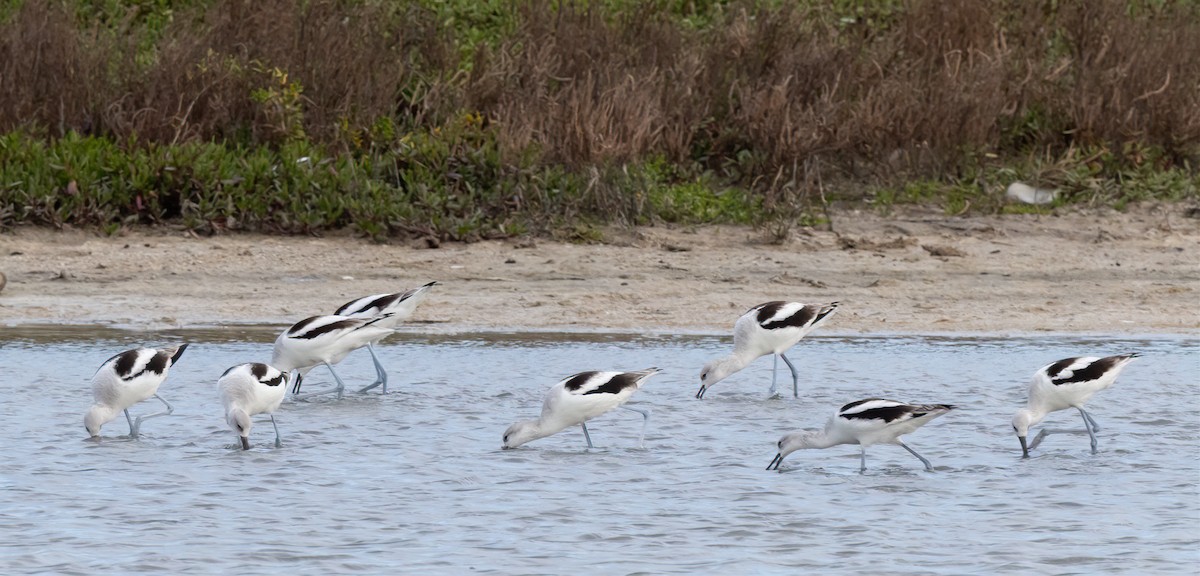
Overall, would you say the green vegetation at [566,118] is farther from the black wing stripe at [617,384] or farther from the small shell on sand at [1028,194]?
the black wing stripe at [617,384]

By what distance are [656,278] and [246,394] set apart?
4.32m

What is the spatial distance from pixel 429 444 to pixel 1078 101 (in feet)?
24.8

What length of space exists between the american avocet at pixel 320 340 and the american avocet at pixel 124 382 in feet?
2.32

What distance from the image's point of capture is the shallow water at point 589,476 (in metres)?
5.82

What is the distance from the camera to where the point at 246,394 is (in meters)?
7.32

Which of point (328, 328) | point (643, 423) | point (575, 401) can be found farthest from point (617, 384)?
point (328, 328)

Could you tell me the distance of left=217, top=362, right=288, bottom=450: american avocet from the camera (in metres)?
7.31

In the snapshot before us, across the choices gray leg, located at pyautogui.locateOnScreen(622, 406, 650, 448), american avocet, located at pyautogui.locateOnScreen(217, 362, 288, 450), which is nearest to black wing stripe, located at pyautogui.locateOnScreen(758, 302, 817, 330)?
gray leg, located at pyautogui.locateOnScreen(622, 406, 650, 448)

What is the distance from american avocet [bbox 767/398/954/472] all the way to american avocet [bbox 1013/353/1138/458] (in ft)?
1.63

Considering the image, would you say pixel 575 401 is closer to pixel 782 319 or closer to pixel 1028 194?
pixel 782 319

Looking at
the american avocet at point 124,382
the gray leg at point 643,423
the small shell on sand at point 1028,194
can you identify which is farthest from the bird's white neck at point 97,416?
the small shell on sand at point 1028,194

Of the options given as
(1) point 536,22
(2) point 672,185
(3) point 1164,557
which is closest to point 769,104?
(2) point 672,185

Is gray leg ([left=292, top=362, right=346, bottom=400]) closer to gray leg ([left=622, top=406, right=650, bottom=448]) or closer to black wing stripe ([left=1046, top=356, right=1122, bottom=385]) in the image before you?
gray leg ([left=622, top=406, right=650, bottom=448])

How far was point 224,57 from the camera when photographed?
42.3 feet
